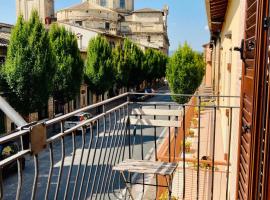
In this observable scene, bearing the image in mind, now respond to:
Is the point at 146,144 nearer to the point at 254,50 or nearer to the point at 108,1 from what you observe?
the point at 254,50

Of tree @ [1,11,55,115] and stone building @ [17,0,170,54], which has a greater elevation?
stone building @ [17,0,170,54]

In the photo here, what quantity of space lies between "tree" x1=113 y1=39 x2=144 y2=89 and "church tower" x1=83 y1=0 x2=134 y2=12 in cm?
4145

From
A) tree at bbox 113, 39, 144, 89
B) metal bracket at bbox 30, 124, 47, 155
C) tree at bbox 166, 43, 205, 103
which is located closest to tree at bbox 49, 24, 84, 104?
tree at bbox 166, 43, 205, 103

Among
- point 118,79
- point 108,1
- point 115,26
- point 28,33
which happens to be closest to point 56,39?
point 28,33

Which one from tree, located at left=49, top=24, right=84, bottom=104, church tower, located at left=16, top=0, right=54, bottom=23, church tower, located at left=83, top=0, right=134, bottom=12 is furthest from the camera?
church tower, located at left=83, top=0, right=134, bottom=12

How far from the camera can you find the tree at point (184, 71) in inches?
829

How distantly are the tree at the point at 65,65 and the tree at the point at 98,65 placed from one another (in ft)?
14.8

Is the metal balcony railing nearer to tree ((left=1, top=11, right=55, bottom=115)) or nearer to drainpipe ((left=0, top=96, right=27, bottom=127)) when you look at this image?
drainpipe ((left=0, top=96, right=27, bottom=127))

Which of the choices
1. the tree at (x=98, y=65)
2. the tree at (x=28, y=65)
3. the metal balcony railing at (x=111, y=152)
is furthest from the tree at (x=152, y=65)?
the tree at (x=28, y=65)

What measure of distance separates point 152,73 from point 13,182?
32.3 m

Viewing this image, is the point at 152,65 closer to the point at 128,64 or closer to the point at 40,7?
the point at 128,64

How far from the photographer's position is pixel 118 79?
1247 inches

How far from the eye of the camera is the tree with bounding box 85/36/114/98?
86.3 ft

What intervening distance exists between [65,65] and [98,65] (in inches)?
231
